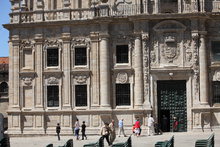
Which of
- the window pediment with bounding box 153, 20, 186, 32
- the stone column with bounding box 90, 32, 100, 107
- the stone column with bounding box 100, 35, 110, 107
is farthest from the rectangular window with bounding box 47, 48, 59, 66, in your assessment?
the window pediment with bounding box 153, 20, 186, 32

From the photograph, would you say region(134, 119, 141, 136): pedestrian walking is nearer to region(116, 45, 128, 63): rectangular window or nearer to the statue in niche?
region(116, 45, 128, 63): rectangular window

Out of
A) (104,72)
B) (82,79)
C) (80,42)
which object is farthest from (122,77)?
(80,42)

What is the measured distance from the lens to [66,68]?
43000mm

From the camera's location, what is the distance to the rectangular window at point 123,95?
1660 inches

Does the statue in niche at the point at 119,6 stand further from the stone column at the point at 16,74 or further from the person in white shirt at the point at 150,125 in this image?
the person in white shirt at the point at 150,125

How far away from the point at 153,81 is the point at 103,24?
675cm

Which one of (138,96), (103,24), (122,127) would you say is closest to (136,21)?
(103,24)

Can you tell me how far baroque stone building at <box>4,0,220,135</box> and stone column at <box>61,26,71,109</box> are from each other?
0.09 m

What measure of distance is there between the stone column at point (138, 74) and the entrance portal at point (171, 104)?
1714 mm

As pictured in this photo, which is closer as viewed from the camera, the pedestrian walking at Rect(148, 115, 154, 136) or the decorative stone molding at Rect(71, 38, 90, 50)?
the pedestrian walking at Rect(148, 115, 154, 136)

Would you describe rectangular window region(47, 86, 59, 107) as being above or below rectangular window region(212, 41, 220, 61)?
below

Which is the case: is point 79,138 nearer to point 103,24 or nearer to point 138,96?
point 138,96

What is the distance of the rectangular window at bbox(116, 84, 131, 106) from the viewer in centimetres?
4216

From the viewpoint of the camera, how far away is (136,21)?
4206 centimetres
